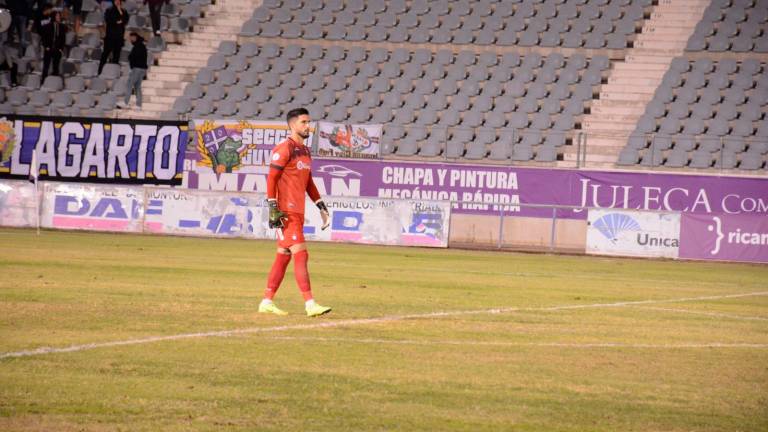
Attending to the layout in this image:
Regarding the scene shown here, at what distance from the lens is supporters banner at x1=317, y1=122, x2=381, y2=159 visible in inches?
1356

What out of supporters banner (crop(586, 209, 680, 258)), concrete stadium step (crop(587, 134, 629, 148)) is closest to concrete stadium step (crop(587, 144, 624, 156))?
concrete stadium step (crop(587, 134, 629, 148))

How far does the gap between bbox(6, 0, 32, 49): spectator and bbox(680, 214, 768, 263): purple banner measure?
24005 millimetres

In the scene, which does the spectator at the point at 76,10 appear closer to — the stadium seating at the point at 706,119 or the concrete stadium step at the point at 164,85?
the concrete stadium step at the point at 164,85

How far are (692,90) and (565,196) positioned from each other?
635cm

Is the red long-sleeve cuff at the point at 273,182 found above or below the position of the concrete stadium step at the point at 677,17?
below

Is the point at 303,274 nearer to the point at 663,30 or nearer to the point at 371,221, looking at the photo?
the point at 371,221

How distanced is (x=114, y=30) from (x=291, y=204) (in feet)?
95.6

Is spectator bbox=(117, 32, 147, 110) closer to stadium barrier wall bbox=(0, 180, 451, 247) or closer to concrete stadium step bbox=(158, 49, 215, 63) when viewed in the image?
concrete stadium step bbox=(158, 49, 215, 63)

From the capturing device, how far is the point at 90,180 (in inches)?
1421

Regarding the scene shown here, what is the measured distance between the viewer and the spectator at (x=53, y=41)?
4019cm

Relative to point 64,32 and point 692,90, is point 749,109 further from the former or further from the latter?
point 64,32

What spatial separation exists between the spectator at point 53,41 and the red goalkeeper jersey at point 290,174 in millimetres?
29269

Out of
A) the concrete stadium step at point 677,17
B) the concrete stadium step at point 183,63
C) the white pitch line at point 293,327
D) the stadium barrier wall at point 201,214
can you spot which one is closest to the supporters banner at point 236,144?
→ the stadium barrier wall at point 201,214

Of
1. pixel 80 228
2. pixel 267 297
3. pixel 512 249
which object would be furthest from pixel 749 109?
pixel 267 297
